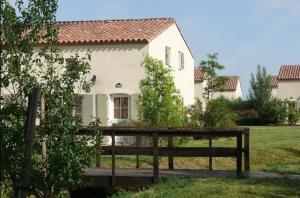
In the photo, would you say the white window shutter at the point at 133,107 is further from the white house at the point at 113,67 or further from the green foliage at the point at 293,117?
the green foliage at the point at 293,117

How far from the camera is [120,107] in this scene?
2605cm

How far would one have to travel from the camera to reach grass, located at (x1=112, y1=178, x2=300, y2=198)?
11000 millimetres

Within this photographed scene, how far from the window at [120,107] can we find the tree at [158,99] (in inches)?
61.1

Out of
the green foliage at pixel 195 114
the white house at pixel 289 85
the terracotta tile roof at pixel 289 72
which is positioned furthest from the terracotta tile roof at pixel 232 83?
the green foliage at pixel 195 114

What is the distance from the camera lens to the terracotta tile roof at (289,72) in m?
52.4

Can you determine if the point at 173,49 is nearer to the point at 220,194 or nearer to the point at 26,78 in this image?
the point at 220,194

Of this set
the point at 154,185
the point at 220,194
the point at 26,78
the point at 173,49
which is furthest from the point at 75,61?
the point at 173,49

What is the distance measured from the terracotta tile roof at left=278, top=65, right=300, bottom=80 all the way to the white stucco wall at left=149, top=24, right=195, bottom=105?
63.0 ft

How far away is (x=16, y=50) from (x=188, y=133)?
584cm

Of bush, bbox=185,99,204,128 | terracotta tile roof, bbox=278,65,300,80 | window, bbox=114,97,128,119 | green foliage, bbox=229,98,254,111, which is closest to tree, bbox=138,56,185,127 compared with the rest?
window, bbox=114,97,128,119

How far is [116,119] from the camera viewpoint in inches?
1021

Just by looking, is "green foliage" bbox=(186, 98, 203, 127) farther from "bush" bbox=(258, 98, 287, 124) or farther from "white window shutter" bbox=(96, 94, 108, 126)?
"bush" bbox=(258, 98, 287, 124)

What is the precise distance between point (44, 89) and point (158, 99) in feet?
46.4

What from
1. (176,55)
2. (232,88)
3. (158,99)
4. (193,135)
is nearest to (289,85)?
(232,88)
